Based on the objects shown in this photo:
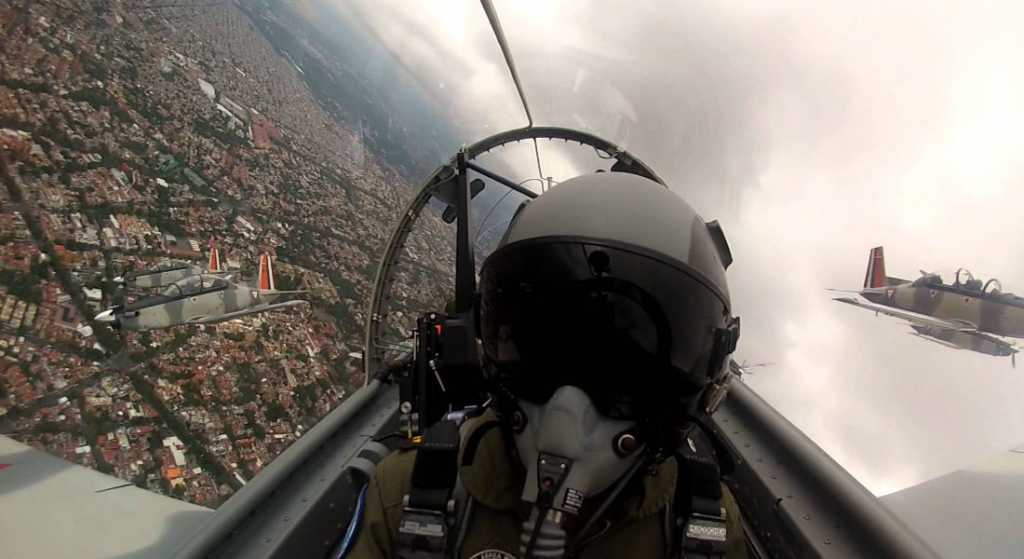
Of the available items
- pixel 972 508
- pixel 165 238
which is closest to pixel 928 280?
pixel 972 508

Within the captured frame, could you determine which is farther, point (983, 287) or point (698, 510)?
point (983, 287)

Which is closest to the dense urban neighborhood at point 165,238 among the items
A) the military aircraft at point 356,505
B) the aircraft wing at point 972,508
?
the military aircraft at point 356,505

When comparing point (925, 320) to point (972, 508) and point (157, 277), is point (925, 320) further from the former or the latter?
point (157, 277)

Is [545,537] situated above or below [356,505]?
above

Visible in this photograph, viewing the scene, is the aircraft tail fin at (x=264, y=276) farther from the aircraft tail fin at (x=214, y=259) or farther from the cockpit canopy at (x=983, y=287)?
the cockpit canopy at (x=983, y=287)

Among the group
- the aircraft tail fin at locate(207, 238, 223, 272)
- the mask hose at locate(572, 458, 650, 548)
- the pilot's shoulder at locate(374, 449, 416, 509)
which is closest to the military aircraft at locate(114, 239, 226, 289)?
the aircraft tail fin at locate(207, 238, 223, 272)

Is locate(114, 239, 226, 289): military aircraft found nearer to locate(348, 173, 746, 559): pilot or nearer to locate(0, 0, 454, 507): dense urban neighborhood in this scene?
locate(0, 0, 454, 507): dense urban neighborhood

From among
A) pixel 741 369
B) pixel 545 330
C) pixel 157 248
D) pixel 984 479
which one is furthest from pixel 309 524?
pixel 157 248
